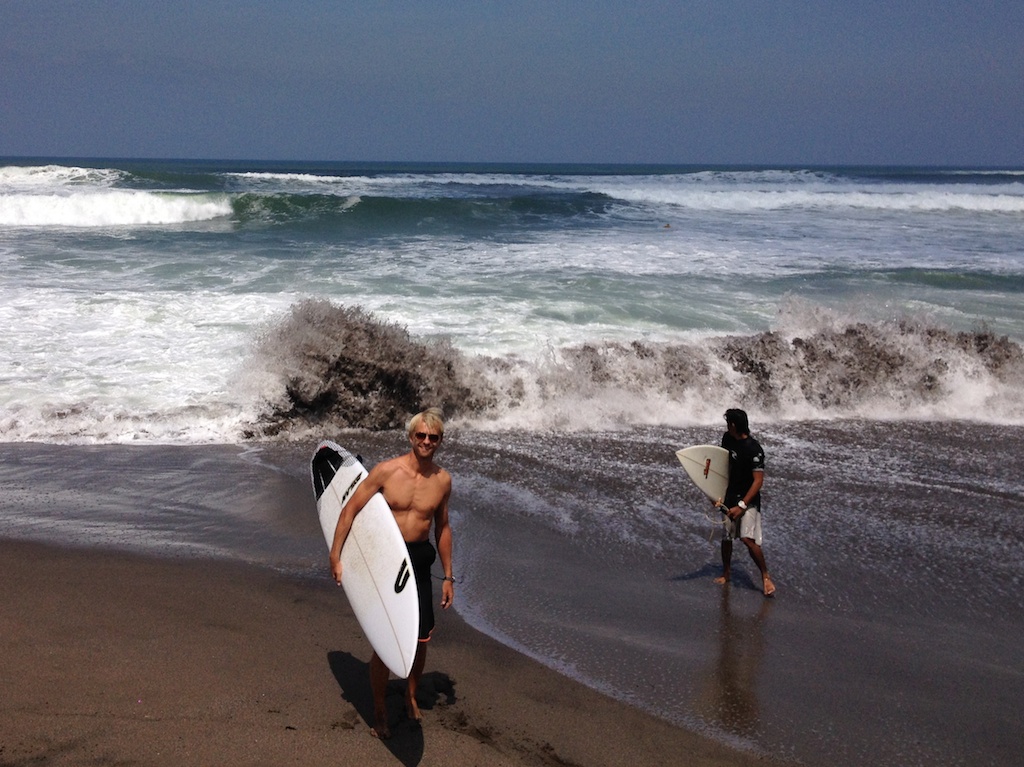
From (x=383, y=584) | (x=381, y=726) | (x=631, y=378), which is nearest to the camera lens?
(x=381, y=726)

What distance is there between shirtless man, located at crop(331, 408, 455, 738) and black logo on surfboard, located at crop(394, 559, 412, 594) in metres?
0.13

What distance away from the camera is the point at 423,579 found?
3.70m

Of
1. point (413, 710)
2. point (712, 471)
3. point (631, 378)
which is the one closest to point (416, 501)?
point (413, 710)

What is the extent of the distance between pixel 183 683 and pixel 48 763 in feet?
2.14

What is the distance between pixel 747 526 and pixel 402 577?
2.58 m

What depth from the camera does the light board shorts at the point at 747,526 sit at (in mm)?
5316

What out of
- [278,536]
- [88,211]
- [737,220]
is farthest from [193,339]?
[737,220]

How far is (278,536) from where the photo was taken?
226 inches

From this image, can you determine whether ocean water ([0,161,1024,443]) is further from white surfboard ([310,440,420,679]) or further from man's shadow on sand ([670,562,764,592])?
white surfboard ([310,440,420,679])

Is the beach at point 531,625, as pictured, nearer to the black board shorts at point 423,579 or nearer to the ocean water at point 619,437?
the ocean water at point 619,437

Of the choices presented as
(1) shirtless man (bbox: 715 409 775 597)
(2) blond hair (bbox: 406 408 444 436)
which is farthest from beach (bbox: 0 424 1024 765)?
(2) blond hair (bbox: 406 408 444 436)

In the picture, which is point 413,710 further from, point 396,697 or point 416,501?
point 416,501

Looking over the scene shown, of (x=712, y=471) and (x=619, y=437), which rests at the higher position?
(x=712, y=471)

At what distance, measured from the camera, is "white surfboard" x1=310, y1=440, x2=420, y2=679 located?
3.46 m
